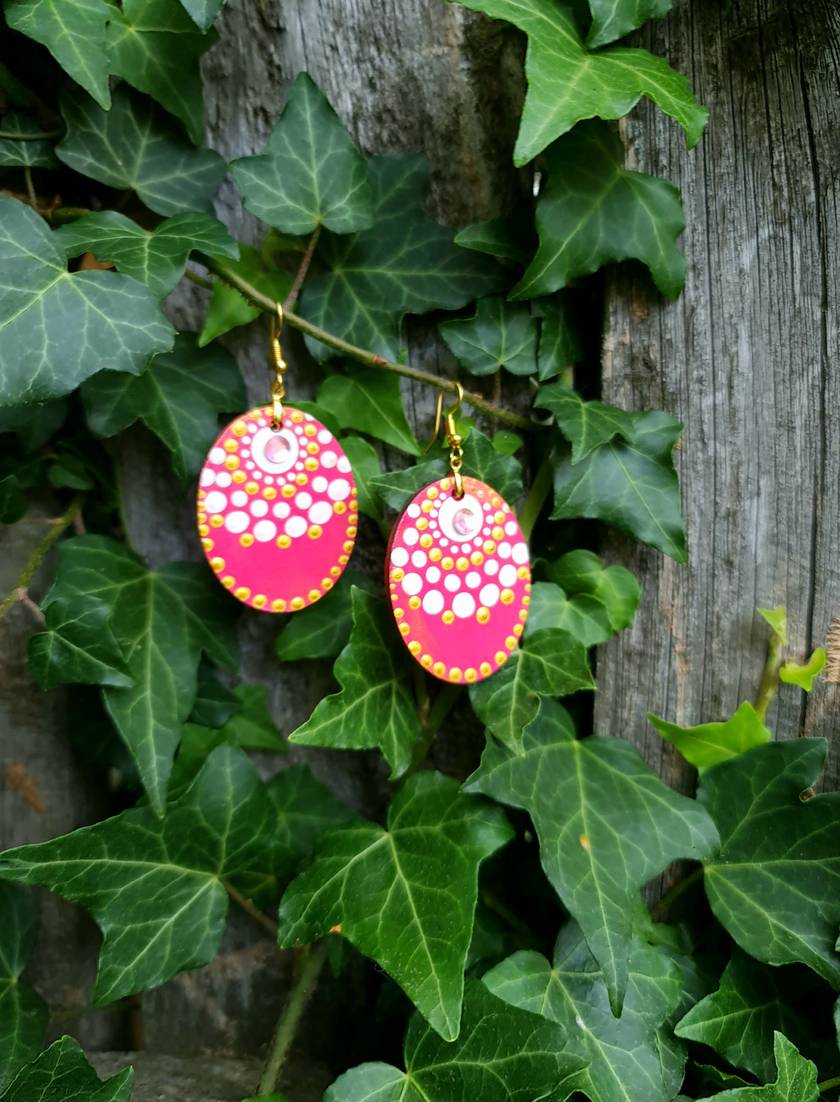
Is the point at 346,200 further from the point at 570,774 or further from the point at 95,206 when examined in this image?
the point at 570,774

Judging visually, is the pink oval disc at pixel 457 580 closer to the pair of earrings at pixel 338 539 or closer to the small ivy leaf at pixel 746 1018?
the pair of earrings at pixel 338 539

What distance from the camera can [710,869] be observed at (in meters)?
0.95

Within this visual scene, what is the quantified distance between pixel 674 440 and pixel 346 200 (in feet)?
1.34

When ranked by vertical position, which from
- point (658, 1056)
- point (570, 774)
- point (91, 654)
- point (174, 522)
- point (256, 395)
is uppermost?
point (256, 395)

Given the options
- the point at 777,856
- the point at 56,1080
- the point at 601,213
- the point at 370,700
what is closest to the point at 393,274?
the point at 601,213

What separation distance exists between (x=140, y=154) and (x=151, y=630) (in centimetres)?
49

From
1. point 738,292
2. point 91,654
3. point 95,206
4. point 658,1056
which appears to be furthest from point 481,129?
point 658,1056

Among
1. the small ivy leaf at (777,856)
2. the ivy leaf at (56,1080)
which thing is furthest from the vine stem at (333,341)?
the ivy leaf at (56,1080)

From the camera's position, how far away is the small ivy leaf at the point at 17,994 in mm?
926

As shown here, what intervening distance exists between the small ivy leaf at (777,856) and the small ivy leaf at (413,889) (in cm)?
25

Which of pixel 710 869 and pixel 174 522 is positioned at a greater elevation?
pixel 174 522

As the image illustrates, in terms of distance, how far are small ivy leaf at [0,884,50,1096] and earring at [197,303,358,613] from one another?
1.57 feet

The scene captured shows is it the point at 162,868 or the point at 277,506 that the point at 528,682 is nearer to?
the point at 277,506

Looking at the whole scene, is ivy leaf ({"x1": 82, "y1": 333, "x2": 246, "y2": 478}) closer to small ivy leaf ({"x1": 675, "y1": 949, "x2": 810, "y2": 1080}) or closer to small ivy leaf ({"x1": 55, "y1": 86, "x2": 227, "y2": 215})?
small ivy leaf ({"x1": 55, "y1": 86, "x2": 227, "y2": 215})
